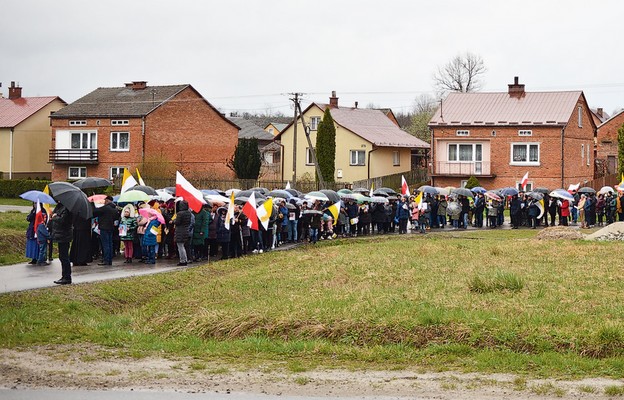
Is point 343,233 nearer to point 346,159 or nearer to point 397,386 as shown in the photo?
point 397,386

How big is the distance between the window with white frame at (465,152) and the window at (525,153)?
2.47 meters

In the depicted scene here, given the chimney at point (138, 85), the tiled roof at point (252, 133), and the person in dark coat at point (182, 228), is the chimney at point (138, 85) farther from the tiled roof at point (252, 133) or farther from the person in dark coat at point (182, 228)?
the person in dark coat at point (182, 228)

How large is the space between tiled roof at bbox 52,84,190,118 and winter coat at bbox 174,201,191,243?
4196 cm

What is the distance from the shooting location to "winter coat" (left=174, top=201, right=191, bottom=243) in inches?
971

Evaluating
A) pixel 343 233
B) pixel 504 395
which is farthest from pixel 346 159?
pixel 504 395

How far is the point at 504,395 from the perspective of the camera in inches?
412

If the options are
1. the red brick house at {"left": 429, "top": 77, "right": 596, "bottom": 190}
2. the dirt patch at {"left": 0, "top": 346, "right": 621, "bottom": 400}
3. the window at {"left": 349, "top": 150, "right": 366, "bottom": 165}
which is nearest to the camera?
the dirt patch at {"left": 0, "top": 346, "right": 621, "bottom": 400}

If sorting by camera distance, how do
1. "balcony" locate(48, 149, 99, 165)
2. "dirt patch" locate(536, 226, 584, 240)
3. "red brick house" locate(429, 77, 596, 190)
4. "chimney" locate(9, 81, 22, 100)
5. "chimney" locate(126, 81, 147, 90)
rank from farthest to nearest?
"chimney" locate(9, 81, 22, 100) → "chimney" locate(126, 81, 147, 90) → "balcony" locate(48, 149, 99, 165) → "red brick house" locate(429, 77, 596, 190) → "dirt patch" locate(536, 226, 584, 240)

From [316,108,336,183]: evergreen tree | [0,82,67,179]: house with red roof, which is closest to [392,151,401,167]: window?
[316,108,336,183]: evergreen tree

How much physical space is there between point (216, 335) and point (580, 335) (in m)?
5.59

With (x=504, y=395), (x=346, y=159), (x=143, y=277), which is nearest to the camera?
(x=504, y=395)

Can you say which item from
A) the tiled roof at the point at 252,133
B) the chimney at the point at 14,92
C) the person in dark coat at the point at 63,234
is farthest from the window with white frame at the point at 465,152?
the person in dark coat at the point at 63,234

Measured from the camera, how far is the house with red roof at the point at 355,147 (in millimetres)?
74312

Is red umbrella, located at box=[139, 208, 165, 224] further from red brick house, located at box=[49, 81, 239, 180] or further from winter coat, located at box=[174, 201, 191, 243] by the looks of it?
red brick house, located at box=[49, 81, 239, 180]
